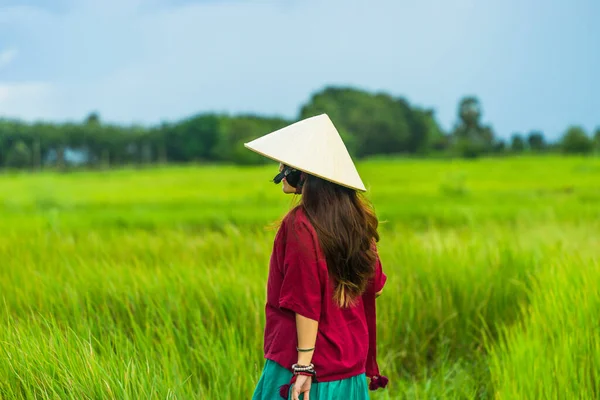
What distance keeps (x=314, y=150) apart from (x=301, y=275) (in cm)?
43

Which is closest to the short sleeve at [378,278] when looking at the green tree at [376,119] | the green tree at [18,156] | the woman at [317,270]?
the woman at [317,270]

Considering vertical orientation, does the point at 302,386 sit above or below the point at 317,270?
below

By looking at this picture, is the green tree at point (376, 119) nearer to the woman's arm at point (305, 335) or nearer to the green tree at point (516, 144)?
the green tree at point (516, 144)

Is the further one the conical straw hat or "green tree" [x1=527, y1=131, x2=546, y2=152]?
"green tree" [x1=527, y1=131, x2=546, y2=152]

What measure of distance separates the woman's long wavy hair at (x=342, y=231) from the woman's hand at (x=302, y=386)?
290 mm

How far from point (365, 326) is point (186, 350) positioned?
1.42 m

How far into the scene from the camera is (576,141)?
4822 cm

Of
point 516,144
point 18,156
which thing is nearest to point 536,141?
point 516,144

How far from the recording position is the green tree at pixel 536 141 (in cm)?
5212

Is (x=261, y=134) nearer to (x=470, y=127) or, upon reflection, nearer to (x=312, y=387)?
(x=470, y=127)

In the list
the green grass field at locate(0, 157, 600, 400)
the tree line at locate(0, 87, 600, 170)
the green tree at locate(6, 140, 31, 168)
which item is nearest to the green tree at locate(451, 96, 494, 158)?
the tree line at locate(0, 87, 600, 170)

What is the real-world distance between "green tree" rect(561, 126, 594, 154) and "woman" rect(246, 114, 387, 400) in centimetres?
5004

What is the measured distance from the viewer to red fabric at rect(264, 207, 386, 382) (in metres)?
2.06

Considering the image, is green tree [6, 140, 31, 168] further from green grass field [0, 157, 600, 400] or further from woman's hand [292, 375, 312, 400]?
woman's hand [292, 375, 312, 400]
